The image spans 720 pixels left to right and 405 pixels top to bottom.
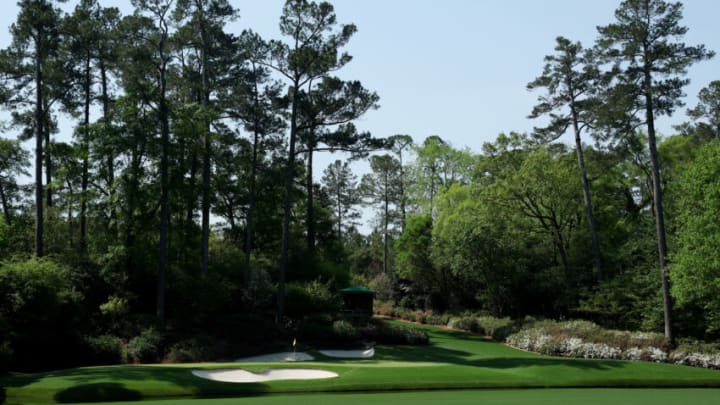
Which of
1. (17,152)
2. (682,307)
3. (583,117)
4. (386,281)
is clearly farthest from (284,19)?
(386,281)

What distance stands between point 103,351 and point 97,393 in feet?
25.6

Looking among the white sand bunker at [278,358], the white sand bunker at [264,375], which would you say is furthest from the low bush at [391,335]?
the white sand bunker at [264,375]

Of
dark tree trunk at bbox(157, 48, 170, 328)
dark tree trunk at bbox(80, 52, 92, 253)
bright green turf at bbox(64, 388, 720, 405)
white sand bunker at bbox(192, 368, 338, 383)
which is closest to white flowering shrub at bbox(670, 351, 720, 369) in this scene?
bright green turf at bbox(64, 388, 720, 405)

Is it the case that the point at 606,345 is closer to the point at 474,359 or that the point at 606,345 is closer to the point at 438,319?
the point at 474,359

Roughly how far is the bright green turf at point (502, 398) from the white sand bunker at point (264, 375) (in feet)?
8.39

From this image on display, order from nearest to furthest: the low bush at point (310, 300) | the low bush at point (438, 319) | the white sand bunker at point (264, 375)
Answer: the white sand bunker at point (264, 375) < the low bush at point (310, 300) < the low bush at point (438, 319)

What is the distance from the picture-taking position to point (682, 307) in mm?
27281

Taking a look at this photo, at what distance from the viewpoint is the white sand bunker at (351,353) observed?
26625 mm

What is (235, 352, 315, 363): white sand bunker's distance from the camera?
970 inches

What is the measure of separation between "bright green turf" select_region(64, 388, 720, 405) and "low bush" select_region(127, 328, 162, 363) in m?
9.06

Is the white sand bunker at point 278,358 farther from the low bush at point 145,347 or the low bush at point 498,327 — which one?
the low bush at point 498,327

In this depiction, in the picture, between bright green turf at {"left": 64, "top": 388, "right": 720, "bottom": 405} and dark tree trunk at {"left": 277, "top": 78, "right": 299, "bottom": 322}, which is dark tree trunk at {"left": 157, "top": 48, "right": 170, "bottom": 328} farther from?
bright green turf at {"left": 64, "top": 388, "right": 720, "bottom": 405}

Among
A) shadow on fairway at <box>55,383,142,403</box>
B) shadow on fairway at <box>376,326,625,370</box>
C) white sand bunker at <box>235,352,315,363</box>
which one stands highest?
shadow on fairway at <box>55,383,142,403</box>

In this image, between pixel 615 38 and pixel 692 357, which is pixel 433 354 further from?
pixel 615 38
